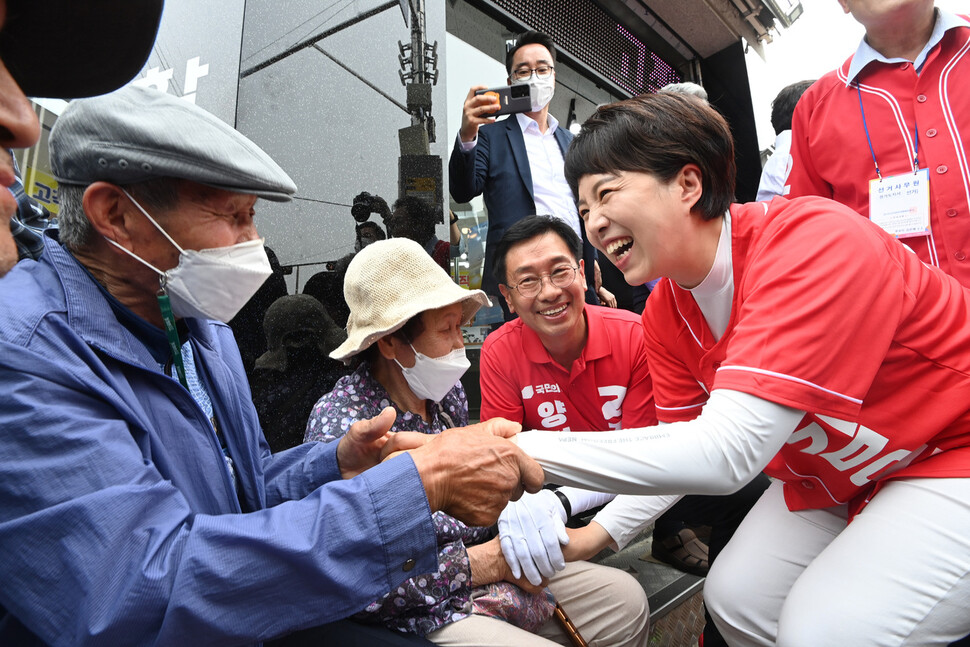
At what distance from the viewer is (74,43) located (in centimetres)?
99

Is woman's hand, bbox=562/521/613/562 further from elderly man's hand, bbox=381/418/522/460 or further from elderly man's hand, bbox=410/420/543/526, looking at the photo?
elderly man's hand, bbox=410/420/543/526

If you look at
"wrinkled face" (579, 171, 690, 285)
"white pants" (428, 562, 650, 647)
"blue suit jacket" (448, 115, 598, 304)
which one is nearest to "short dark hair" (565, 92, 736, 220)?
"wrinkled face" (579, 171, 690, 285)

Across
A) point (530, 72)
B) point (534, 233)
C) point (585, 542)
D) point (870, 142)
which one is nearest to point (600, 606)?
point (585, 542)

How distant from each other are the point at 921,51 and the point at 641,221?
4.17 feet

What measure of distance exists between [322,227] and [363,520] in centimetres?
215

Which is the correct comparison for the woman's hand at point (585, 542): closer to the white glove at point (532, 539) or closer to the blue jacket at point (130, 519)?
the white glove at point (532, 539)

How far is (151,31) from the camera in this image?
1.05 meters

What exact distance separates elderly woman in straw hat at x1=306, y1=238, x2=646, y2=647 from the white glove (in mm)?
46

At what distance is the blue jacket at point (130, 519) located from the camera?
898 millimetres

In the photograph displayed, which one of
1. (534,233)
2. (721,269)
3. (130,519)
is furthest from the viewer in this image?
(534,233)

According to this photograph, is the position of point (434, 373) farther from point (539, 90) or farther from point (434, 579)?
point (539, 90)

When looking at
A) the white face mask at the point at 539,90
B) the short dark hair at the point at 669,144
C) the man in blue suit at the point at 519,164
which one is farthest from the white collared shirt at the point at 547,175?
the short dark hair at the point at 669,144

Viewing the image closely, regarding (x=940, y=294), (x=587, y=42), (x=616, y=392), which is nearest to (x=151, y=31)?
(x=940, y=294)

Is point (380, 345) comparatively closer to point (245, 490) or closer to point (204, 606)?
point (245, 490)
